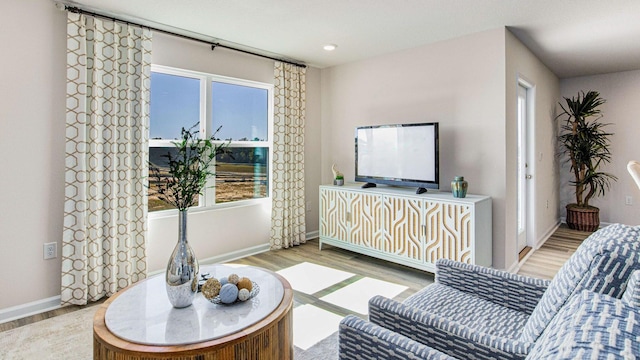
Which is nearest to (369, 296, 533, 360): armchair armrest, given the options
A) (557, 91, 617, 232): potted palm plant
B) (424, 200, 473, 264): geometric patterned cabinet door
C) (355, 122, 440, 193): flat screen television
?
(424, 200, 473, 264): geometric patterned cabinet door

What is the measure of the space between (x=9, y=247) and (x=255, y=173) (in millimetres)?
2393

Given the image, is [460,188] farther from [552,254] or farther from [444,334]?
[444,334]

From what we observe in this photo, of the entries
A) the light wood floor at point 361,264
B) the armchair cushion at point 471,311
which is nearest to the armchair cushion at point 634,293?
the armchair cushion at point 471,311

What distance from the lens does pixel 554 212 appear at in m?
5.43

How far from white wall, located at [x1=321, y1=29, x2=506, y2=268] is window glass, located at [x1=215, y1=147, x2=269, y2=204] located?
1.16m

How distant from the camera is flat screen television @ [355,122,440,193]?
3.45 metres

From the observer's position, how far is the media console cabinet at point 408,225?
120 inches

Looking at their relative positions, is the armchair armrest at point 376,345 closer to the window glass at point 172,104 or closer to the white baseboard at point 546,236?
the window glass at point 172,104

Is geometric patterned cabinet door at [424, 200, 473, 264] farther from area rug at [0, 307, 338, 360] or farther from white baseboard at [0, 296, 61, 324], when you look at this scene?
white baseboard at [0, 296, 61, 324]

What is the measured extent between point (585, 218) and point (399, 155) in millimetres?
3608

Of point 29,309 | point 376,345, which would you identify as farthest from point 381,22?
point 29,309

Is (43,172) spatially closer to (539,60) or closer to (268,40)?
(268,40)

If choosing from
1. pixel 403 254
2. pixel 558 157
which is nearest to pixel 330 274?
pixel 403 254

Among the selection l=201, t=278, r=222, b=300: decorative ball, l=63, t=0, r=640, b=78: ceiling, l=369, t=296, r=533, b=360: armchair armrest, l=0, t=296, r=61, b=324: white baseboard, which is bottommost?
l=0, t=296, r=61, b=324: white baseboard
